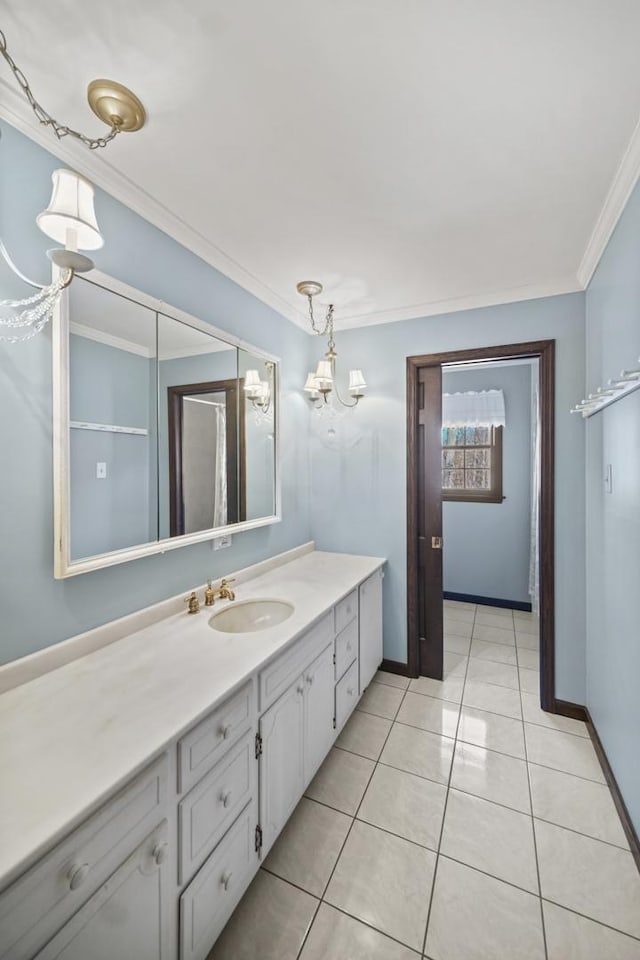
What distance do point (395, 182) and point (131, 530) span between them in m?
1.62

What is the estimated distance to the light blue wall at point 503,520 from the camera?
3895 millimetres

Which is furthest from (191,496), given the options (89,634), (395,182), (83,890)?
(395,182)

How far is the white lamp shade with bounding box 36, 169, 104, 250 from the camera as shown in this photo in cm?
99

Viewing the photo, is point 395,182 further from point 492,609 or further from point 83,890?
point 492,609

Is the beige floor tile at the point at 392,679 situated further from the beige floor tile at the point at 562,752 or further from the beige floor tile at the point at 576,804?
the beige floor tile at the point at 576,804

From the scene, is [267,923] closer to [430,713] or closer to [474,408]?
[430,713]

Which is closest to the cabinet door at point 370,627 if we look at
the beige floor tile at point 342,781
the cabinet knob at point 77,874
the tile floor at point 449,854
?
the tile floor at point 449,854

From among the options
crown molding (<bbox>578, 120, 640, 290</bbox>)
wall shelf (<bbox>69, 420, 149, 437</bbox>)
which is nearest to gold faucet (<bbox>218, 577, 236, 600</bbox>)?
wall shelf (<bbox>69, 420, 149, 437</bbox>)

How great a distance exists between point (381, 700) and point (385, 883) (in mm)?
1072

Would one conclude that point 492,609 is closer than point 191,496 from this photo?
No

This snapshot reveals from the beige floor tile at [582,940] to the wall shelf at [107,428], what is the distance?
2.12 m

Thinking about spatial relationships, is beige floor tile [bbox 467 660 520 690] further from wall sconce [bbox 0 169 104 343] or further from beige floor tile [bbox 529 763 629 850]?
wall sconce [bbox 0 169 104 343]

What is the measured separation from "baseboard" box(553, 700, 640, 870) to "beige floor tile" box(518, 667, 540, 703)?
180 mm

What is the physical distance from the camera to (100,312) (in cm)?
137
